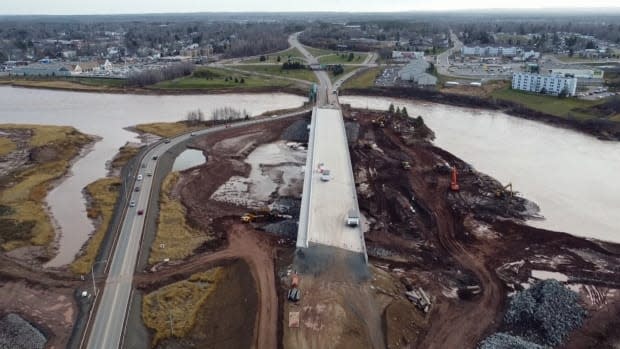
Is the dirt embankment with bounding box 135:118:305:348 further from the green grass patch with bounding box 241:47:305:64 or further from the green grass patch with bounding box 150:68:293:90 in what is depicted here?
the green grass patch with bounding box 241:47:305:64

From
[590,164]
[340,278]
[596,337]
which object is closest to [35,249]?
[340,278]

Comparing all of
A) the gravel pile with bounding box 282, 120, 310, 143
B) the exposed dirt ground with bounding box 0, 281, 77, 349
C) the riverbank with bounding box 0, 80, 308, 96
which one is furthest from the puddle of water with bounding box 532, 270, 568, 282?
the riverbank with bounding box 0, 80, 308, 96

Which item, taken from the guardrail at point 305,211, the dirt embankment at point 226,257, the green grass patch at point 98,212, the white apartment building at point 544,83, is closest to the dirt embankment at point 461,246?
the guardrail at point 305,211

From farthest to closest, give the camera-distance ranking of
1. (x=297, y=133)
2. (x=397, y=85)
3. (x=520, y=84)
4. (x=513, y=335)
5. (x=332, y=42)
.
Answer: (x=332, y=42), (x=397, y=85), (x=520, y=84), (x=297, y=133), (x=513, y=335)

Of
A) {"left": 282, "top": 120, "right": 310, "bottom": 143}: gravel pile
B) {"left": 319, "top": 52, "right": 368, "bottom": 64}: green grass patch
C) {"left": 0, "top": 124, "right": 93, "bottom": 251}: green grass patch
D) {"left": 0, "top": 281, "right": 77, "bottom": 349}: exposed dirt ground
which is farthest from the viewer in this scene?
{"left": 319, "top": 52, "right": 368, "bottom": 64}: green grass patch

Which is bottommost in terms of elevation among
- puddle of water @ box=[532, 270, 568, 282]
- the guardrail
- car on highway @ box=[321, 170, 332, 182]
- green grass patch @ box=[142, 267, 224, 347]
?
green grass patch @ box=[142, 267, 224, 347]

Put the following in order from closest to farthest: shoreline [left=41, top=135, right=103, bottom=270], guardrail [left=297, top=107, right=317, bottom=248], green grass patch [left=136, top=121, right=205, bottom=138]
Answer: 1. guardrail [left=297, top=107, right=317, bottom=248]
2. shoreline [left=41, top=135, right=103, bottom=270]
3. green grass patch [left=136, top=121, right=205, bottom=138]

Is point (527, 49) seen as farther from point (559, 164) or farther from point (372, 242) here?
point (372, 242)
